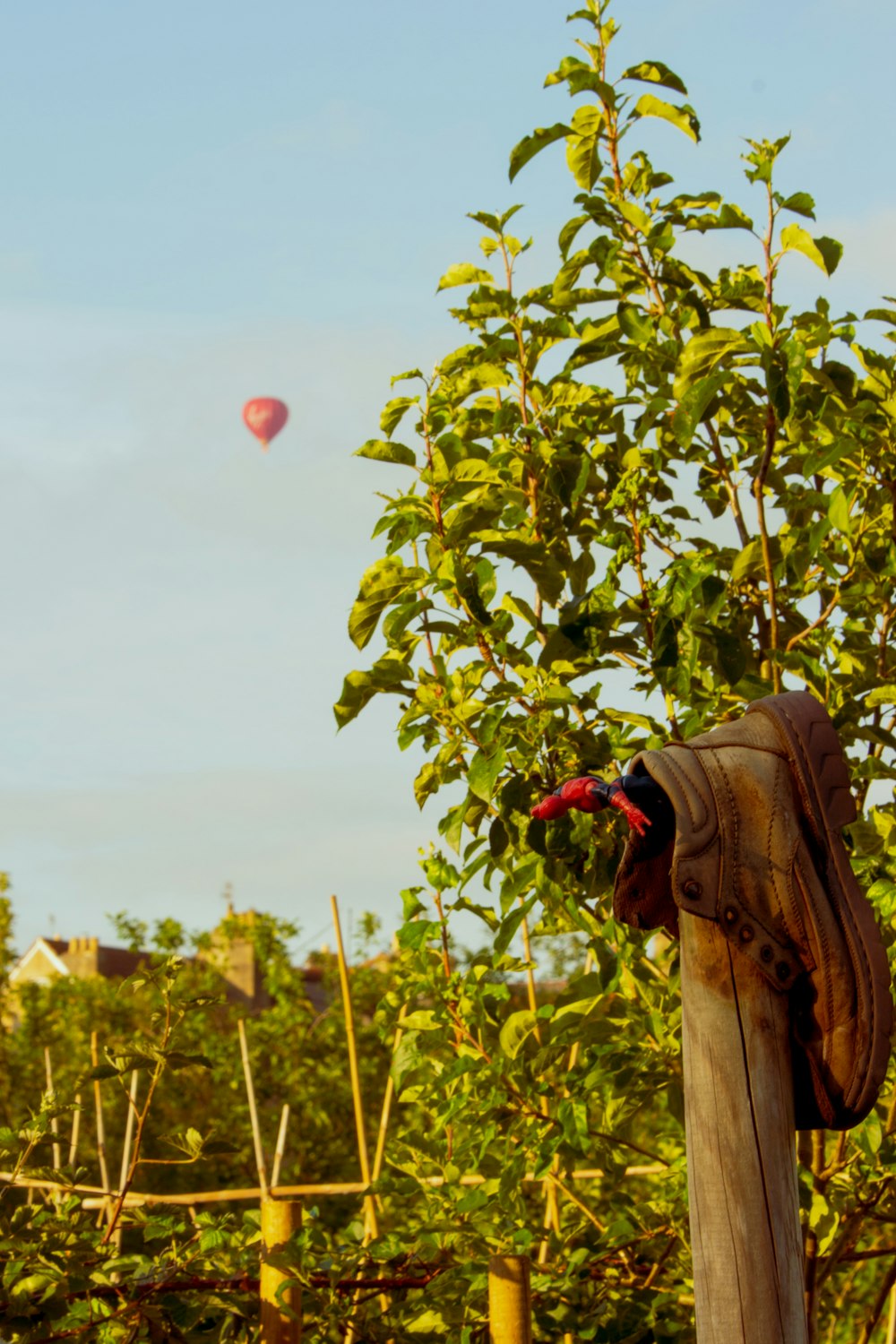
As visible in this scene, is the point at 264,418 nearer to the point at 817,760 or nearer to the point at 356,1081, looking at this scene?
the point at 356,1081

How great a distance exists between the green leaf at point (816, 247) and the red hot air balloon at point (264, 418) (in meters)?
23.7

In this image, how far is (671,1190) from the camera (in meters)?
3.00

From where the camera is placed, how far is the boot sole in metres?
1.51

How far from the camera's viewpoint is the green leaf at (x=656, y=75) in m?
3.05

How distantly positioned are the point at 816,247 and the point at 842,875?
1675mm

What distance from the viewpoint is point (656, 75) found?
3.06 meters

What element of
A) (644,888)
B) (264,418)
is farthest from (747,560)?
(264,418)

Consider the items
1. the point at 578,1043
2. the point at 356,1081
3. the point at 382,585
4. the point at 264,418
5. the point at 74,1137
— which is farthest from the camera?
the point at 264,418

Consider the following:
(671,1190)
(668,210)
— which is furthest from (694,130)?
(671,1190)

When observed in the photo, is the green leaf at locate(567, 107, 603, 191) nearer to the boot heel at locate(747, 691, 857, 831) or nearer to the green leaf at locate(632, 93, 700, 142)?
the green leaf at locate(632, 93, 700, 142)

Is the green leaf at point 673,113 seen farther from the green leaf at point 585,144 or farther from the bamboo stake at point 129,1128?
the bamboo stake at point 129,1128

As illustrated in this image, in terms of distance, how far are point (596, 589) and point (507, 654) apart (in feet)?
0.66

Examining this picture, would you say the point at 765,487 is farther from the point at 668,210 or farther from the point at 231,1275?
the point at 231,1275

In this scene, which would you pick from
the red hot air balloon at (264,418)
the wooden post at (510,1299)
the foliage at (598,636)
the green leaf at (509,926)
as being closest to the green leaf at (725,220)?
the foliage at (598,636)
